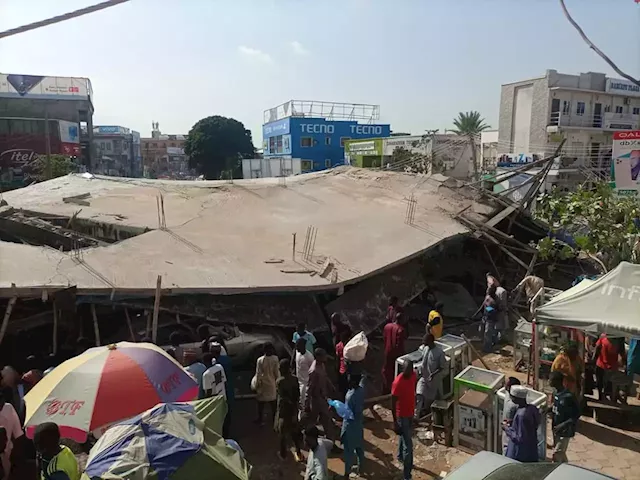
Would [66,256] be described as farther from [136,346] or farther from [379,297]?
[379,297]

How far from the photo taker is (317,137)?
4994 centimetres

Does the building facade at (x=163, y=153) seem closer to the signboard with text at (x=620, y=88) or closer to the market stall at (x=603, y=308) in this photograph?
the signboard with text at (x=620, y=88)

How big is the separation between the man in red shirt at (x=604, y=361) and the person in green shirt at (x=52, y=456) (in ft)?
24.5

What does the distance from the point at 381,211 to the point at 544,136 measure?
29.5 metres

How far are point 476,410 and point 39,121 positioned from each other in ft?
171

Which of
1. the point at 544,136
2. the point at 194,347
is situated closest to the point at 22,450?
the point at 194,347

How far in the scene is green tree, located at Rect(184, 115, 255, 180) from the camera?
53.4 m

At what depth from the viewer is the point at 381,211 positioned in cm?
1404

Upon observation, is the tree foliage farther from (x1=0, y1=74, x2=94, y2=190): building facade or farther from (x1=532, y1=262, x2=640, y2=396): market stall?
→ (x1=0, y1=74, x2=94, y2=190): building facade

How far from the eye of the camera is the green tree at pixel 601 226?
1060cm

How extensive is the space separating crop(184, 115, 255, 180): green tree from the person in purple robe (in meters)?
49.0

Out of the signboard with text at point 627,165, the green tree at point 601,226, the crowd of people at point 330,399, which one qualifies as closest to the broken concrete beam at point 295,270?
the crowd of people at point 330,399

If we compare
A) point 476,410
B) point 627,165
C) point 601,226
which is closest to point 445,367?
point 476,410

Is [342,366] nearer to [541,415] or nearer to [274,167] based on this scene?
[541,415]
